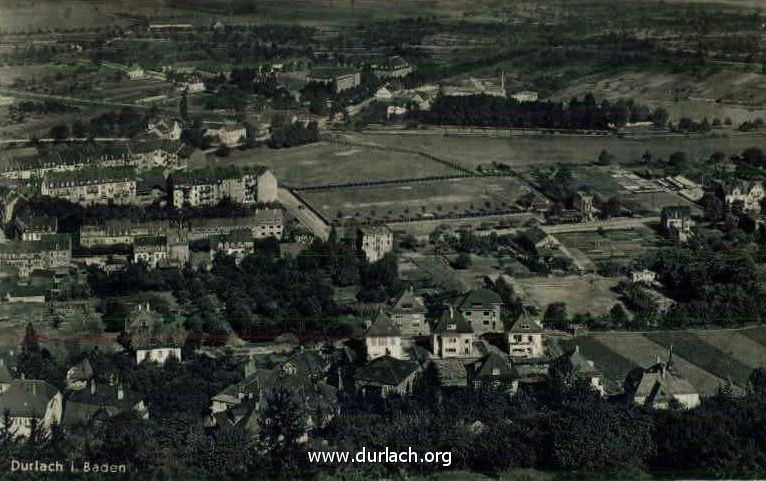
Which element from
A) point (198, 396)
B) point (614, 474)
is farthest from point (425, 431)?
point (198, 396)

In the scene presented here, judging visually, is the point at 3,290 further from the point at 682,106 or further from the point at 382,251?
the point at 682,106

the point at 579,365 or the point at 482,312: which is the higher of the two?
the point at 579,365

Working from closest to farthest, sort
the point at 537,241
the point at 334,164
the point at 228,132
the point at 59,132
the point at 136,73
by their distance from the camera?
the point at 537,241, the point at 334,164, the point at 59,132, the point at 228,132, the point at 136,73

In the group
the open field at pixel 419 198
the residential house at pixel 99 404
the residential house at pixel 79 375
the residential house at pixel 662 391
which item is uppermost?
the residential house at pixel 662 391

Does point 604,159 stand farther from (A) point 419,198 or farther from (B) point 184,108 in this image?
(B) point 184,108

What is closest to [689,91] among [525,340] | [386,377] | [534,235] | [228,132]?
[228,132]

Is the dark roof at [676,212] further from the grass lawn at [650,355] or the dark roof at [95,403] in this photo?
the dark roof at [95,403]

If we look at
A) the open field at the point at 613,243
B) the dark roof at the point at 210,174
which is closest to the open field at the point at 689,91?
the open field at the point at 613,243
